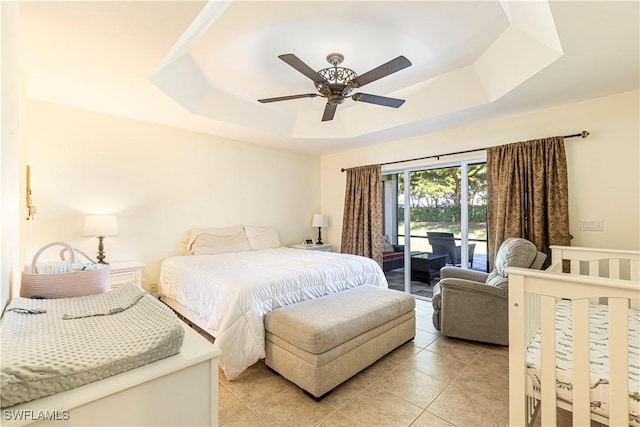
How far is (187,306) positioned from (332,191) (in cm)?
328

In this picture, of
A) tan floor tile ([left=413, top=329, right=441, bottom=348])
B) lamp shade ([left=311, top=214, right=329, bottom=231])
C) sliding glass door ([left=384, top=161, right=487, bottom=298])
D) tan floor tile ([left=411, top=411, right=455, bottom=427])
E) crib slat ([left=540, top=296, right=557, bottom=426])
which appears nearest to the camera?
crib slat ([left=540, top=296, right=557, bottom=426])

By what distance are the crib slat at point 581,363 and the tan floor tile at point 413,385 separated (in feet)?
2.95

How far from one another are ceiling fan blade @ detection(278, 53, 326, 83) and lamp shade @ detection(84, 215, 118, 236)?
2504 millimetres

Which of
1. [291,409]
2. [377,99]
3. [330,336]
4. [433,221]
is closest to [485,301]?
[330,336]

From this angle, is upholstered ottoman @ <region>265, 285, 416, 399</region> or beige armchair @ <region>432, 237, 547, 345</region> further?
beige armchair @ <region>432, 237, 547, 345</region>

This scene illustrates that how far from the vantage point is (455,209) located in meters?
4.05

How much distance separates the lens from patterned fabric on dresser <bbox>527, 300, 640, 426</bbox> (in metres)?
1.25

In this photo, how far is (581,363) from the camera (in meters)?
1.27

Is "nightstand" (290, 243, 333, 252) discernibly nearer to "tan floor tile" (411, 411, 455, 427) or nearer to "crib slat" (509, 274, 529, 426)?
"tan floor tile" (411, 411, 455, 427)

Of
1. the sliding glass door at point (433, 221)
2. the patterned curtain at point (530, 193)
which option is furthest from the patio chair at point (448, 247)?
the patterned curtain at point (530, 193)

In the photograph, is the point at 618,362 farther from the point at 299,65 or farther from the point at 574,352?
the point at 299,65

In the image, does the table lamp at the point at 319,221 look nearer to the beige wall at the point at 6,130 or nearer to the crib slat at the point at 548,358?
the crib slat at the point at 548,358

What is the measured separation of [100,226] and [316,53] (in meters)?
2.76

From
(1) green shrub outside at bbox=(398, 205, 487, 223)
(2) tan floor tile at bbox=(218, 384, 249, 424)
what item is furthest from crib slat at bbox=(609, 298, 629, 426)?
(1) green shrub outside at bbox=(398, 205, 487, 223)
